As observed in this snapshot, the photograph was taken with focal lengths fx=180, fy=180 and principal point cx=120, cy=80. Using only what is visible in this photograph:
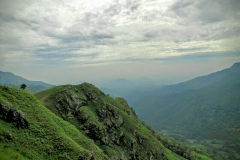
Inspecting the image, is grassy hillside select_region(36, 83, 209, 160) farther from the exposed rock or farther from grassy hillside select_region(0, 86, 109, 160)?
the exposed rock

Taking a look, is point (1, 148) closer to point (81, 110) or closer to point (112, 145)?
point (81, 110)

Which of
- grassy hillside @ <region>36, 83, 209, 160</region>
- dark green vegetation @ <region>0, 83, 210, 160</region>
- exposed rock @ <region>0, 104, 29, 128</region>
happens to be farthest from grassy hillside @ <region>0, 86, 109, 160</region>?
grassy hillside @ <region>36, 83, 209, 160</region>

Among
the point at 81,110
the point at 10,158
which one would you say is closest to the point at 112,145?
the point at 81,110

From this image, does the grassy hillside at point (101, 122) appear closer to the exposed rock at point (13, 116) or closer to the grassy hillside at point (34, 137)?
the grassy hillside at point (34, 137)

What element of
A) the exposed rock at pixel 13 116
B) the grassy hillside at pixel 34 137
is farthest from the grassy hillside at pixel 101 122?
the exposed rock at pixel 13 116

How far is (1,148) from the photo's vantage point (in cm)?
4359

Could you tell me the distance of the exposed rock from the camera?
175 feet

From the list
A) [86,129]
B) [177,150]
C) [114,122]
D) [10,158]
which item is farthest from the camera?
[177,150]

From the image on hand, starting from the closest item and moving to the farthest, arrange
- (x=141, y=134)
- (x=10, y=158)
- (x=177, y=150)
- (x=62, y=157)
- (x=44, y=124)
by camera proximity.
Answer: (x=10, y=158) → (x=62, y=157) → (x=44, y=124) → (x=141, y=134) → (x=177, y=150)

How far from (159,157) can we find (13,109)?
87.8m

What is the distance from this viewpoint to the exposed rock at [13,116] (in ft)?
175

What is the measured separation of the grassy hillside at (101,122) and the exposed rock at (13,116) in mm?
29072

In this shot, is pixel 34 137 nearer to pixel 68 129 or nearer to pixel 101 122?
pixel 68 129

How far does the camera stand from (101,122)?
326ft
